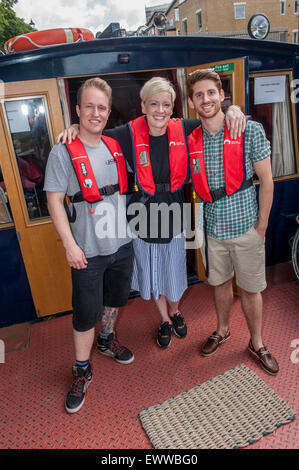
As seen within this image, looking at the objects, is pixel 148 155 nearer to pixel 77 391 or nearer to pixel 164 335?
pixel 164 335

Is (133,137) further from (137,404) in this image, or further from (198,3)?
(198,3)

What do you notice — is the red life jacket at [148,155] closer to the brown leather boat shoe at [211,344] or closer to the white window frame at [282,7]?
the brown leather boat shoe at [211,344]

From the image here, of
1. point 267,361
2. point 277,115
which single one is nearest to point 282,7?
point 277,115

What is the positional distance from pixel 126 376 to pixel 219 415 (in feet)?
2.76

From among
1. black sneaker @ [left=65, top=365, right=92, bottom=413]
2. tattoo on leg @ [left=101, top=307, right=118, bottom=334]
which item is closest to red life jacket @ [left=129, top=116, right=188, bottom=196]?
tattoo on leg @ [left=101, top=307, right=118, bottom=334]

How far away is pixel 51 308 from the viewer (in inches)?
143

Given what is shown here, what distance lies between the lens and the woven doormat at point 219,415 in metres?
2.15

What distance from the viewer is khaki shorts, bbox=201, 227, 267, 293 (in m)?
2.41

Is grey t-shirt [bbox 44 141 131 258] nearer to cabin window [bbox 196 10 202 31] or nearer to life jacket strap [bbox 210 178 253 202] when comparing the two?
life jacket strap [bbox 210 178 253 202]

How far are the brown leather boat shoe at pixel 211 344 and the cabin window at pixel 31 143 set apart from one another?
6.92 ft

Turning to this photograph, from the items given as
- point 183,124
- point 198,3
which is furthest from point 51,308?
point 198,3

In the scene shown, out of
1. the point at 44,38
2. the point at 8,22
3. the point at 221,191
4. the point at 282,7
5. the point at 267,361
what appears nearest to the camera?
the point at 221,191

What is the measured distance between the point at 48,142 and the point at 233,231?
211 centimetres

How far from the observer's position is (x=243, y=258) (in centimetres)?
245
